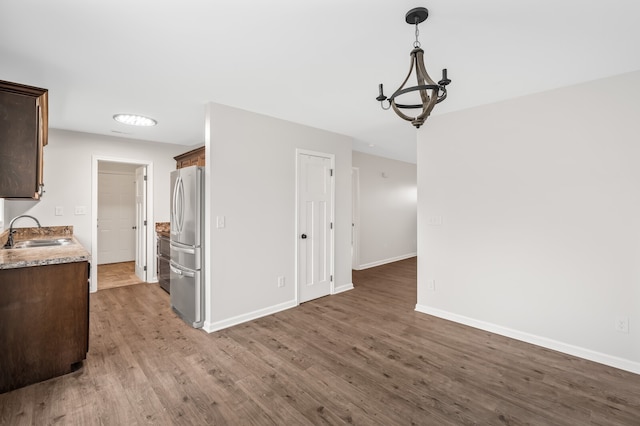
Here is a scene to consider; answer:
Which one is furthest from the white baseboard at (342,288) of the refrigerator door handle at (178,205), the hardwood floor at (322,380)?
the refrigerator door handle at (178,205)

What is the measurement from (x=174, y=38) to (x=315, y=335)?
285cm

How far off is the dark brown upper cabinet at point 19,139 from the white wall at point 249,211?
4.45ft

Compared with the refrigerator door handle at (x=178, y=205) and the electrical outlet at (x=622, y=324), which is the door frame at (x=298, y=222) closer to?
the refrigerator door handle at (x=178, y=205)

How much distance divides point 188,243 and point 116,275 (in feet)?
11.2

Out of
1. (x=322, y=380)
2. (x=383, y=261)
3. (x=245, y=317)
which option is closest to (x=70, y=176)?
(x=245, y=317)

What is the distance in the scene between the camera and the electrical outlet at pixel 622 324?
2479 millimetres

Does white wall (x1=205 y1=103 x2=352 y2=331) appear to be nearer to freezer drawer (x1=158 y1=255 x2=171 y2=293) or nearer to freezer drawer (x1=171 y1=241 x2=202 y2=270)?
freezer drawer (x1=171 y1=241 x2=202 y2=270)

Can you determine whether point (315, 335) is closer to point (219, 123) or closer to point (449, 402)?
point (449, 402)

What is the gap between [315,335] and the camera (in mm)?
3039

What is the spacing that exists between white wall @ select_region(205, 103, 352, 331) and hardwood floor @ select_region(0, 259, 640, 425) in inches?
14.3

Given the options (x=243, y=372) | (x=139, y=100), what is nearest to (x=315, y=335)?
(x=243, y=372)

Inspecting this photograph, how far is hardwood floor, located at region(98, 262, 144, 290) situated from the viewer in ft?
16.3

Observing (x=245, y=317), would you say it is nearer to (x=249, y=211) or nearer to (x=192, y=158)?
(x=249, y=211)

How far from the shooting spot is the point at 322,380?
2.26m
